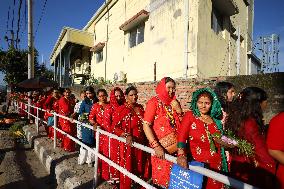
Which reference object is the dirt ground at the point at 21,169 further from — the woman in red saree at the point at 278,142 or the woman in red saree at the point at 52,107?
the woman in red saree at the point at 278,142

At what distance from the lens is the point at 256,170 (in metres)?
2.64

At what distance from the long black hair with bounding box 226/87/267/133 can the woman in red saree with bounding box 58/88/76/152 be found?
4.83 metres

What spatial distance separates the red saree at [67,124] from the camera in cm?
691

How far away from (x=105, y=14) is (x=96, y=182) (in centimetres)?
1515

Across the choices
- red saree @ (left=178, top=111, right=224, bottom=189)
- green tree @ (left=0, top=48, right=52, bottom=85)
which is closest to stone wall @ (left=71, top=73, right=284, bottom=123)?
red saree @ (left=178, top=111, right=224, bottom=189)

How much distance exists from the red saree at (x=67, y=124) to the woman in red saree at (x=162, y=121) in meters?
3.91

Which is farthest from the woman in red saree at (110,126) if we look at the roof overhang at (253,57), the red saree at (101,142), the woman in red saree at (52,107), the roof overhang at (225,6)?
the roof overhang at (253,57)

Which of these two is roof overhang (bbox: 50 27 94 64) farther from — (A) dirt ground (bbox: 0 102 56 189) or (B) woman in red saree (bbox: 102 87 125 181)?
(B) woman in red saree (bbox: 102 87 125 181)

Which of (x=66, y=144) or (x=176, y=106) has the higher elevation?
(x=176, y=106)

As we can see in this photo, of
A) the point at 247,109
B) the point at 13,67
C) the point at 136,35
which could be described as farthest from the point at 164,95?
the point at 13,67

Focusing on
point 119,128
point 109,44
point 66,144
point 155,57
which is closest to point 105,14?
point 109,44

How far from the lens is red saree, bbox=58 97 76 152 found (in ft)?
22.7

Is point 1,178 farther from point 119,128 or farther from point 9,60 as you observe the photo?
point 9,60

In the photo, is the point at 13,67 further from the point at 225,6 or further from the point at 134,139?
the point at 134,139
